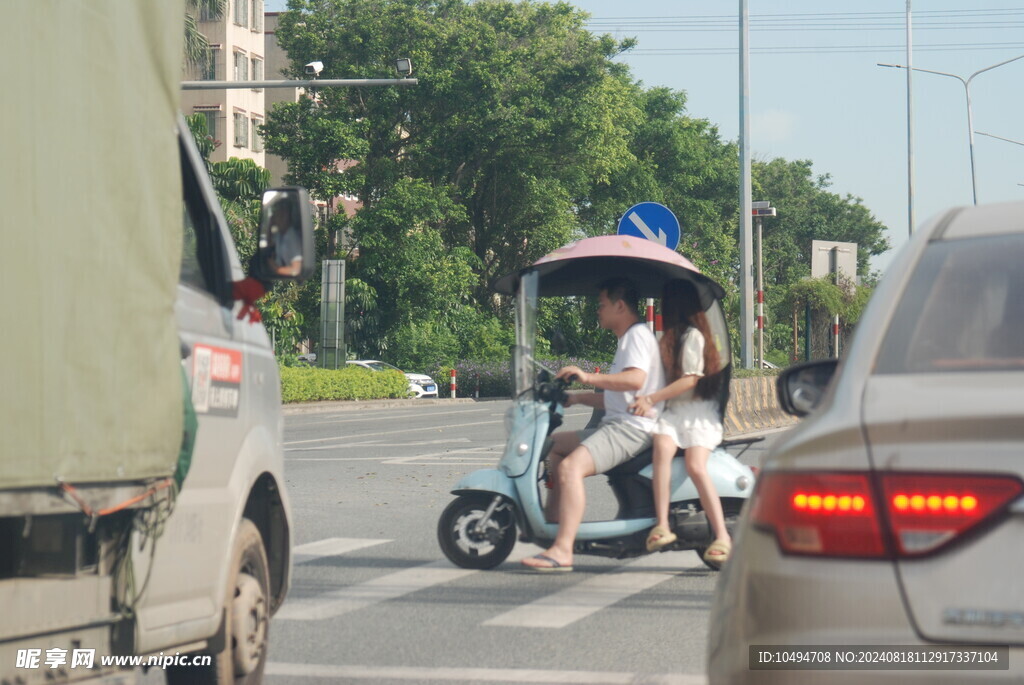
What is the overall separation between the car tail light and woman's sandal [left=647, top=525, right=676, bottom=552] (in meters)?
4.94

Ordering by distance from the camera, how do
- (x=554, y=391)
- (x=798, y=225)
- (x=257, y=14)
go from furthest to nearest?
(x=798, y=225), (x=257, y=14), (x=554, y=391)

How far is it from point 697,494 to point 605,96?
43824 millimetres

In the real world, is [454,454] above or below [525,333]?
below

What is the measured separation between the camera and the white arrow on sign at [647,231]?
49.6 feet

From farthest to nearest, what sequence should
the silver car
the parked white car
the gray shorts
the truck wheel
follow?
the parked white car
the gray shorts
the truck wheel
the silver car

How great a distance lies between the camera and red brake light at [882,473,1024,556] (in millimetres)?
2482

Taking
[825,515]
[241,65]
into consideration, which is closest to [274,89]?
[241,65]

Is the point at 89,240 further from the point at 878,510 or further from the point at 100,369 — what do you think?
the point at 878,510

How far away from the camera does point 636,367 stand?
8000 mm

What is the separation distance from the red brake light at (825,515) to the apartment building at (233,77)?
58.9 m

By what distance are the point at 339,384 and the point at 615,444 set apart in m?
32.2

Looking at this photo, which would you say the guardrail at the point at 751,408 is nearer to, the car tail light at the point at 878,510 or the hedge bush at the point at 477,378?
the car tail light at the point at 878,510

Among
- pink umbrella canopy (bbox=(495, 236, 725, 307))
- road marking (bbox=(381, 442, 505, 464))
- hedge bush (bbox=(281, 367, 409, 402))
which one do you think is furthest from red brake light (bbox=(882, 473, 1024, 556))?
hedge bush (bbox=(281, 367, 409, 402))

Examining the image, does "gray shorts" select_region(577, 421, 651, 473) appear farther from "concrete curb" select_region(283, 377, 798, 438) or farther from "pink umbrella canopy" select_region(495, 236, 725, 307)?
"concrete curb" select_region(283, 377, 798, 438)
